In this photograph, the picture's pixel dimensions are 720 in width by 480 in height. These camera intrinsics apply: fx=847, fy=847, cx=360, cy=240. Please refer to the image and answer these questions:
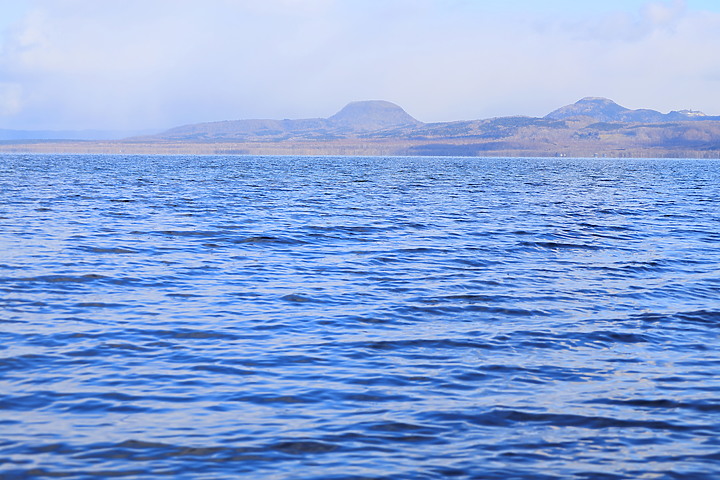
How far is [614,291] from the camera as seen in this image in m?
21.8

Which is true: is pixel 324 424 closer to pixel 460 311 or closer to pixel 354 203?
pixel 460 311

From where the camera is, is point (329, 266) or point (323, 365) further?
point (329, 266)

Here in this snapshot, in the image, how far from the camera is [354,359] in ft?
47.7

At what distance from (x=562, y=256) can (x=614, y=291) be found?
694 centimetres

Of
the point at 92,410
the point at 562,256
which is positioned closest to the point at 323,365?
the point at 92,410

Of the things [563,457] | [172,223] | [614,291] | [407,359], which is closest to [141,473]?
[563,457]

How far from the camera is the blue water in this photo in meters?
10.1

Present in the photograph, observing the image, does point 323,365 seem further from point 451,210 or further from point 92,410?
point 451,210

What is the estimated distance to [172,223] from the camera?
38.0m

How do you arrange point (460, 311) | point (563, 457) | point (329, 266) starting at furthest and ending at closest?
point (329, 266)
point (460, 311)
point (563, 457)

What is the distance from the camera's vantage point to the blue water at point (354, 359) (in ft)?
33.1

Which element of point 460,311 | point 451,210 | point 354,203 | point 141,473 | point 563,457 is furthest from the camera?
point 354,203

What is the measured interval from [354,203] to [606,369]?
1638 inches

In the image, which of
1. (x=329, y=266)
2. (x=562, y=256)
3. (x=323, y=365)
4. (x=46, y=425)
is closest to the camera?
(x=46, y=425)
